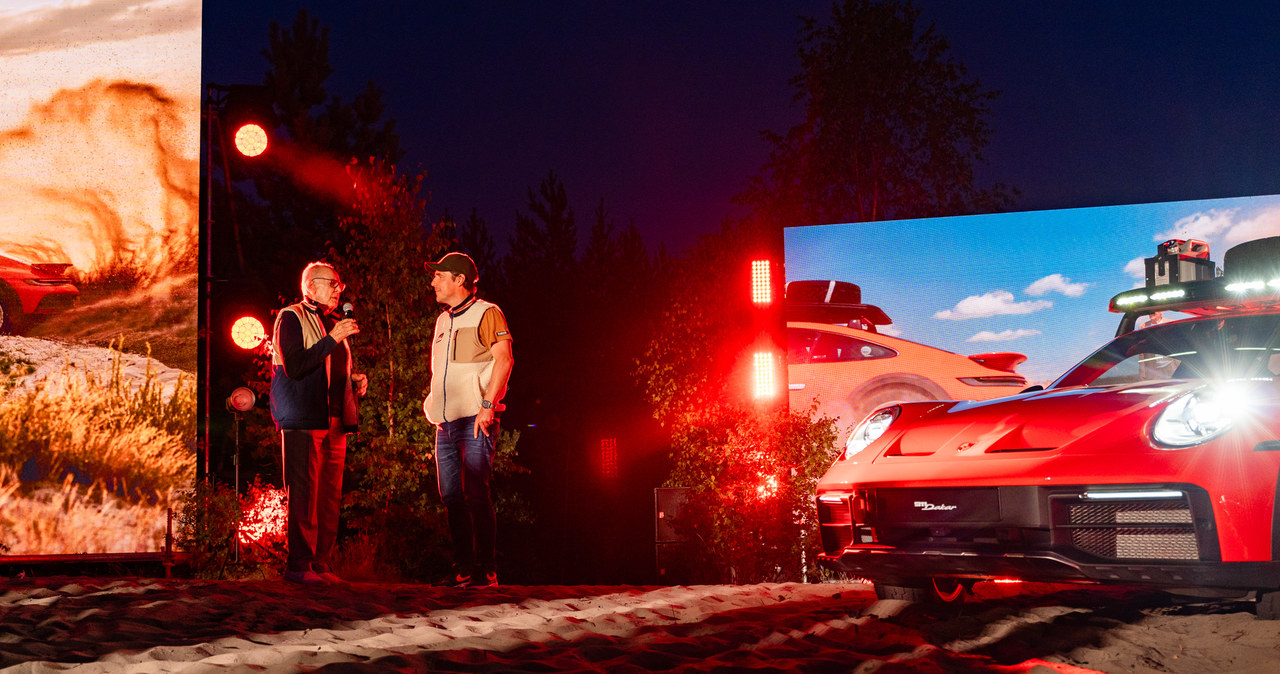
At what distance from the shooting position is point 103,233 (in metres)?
9.03

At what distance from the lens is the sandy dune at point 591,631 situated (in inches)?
119

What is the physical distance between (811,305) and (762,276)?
2.11ft

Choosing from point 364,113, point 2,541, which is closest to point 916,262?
point 2,541

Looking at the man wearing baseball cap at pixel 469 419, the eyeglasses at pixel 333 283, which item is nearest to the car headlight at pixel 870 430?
the man wearing baseball cap at pixel 469 419

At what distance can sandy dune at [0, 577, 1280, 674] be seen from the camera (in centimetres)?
302

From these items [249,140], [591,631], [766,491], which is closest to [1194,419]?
[591,631]

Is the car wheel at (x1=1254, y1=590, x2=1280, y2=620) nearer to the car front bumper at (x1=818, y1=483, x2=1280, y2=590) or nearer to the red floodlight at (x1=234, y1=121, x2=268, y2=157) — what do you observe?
the car front bumper at (x1=818, y1=483, x2=1280, y2=590)

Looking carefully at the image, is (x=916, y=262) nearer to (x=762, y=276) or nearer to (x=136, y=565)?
(x=762, y=276)

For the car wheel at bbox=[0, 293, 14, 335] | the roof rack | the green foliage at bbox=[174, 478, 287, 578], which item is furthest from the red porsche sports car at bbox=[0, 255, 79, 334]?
the roof rack

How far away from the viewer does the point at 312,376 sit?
5.43 m

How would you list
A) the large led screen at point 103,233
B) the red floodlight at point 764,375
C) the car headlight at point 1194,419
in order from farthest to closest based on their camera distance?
the red floodlight at point 764,375 < the large led screen at point 103,233 < the car headlight at point 1194,419

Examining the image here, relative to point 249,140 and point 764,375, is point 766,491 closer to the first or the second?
point 764,375

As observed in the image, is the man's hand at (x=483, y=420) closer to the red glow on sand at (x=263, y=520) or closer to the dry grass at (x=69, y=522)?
the red glow on sand at (x=263, y=520)

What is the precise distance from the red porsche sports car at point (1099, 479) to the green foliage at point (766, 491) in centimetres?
604
